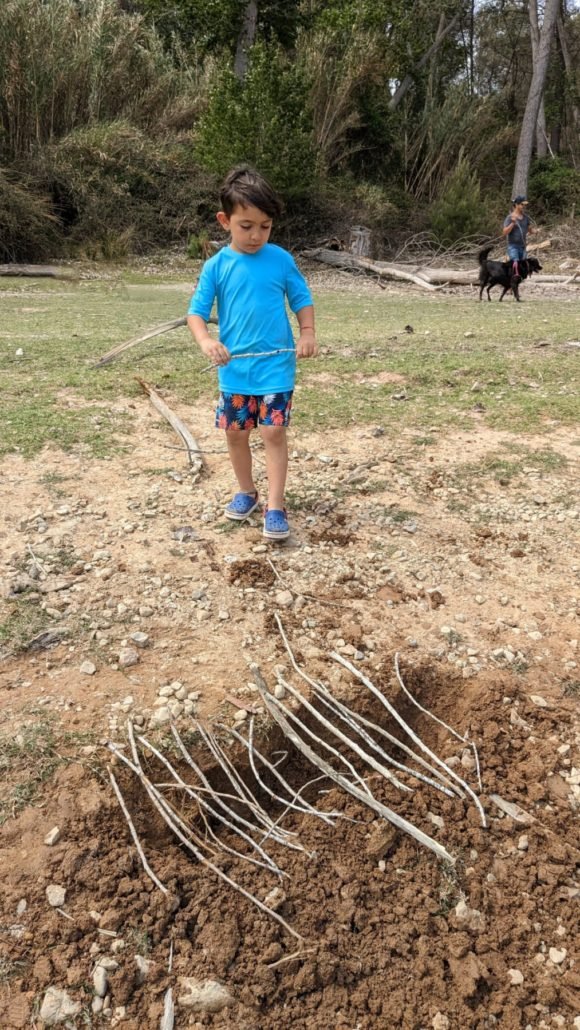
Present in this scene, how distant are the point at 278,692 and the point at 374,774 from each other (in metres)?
0.39

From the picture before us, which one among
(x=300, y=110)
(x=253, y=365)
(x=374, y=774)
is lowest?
(x=374, y=774)

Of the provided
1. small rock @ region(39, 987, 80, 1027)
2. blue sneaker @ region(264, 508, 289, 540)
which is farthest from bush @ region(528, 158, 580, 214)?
small rock @ region(39, 987, 80, 1027)

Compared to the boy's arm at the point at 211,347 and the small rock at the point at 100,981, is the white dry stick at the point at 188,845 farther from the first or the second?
the boy's arm at the point at 211,347

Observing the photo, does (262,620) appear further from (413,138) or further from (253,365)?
(413,138)

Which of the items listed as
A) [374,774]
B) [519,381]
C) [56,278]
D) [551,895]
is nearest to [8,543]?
[374,774]

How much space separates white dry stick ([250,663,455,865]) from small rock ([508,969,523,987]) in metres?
0.26

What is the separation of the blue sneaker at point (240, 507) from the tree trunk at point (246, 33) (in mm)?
17559

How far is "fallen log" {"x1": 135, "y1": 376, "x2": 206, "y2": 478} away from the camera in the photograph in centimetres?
371

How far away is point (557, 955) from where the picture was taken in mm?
1535

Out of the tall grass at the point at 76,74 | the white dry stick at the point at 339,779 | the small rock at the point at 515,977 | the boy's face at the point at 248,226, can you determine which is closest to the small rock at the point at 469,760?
the white dry stick at the point at 339,779

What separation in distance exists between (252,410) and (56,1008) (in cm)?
214

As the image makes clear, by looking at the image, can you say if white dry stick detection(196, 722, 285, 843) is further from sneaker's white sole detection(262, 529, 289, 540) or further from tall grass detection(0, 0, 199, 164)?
tall grass detection(0, 0, 199, 164)

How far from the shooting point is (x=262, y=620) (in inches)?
99.2

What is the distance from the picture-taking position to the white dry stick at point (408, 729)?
1.88 m
